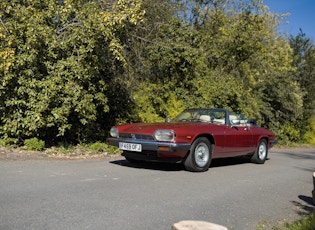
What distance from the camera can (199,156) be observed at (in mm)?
7887

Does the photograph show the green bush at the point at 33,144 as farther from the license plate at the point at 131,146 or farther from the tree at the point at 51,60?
the license plate at the point at 131,146

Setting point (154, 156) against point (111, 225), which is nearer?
point (111, 225)

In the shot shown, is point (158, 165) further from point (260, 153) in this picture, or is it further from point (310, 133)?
point (310, 133)

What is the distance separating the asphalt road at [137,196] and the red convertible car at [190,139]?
0.36 m

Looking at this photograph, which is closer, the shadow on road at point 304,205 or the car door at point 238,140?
the shadow on road at point 304,205

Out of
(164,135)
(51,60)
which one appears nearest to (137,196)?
(164,135)

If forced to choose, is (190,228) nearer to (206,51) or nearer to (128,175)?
(128,175)

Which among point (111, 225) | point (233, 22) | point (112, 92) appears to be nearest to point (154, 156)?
point (111, 225)

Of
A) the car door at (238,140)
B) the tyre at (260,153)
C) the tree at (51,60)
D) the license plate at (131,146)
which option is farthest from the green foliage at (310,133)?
the license plate at (131,146)

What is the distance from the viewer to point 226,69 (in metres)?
18.9

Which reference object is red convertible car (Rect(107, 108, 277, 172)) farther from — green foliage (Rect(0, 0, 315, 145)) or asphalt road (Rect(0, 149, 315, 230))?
green foliage (Rect(0, 0, 315, 145))

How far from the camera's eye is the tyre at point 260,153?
10.0 m

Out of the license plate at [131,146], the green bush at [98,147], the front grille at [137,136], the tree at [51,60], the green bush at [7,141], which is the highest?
the tree at [51,60]

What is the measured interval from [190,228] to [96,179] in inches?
166
